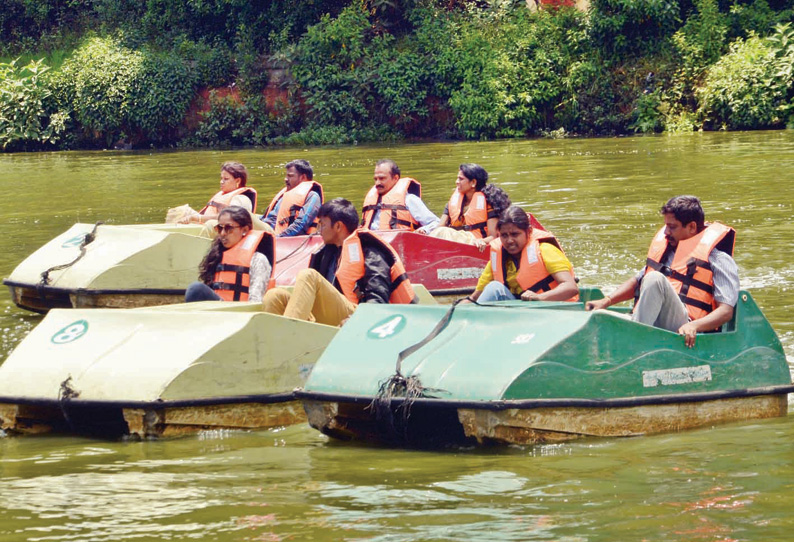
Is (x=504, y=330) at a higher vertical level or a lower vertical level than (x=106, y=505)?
higher

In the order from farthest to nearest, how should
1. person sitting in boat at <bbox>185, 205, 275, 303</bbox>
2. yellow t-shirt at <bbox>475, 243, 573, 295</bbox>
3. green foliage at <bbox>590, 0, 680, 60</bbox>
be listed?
green foliage at <bbox>590, 0, 680, 60</bbox>, person sitting in boat at <bbox>185, 205, 275, 303</bbox>, yellow t-shirt at <bbox>475, 243, 573, 295</bbox>

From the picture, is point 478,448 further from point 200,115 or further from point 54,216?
point 200,115

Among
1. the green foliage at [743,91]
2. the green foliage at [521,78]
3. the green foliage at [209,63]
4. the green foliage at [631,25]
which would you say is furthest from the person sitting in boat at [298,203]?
the green foliage at [209,63]

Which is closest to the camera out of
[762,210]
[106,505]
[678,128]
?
[106,505]

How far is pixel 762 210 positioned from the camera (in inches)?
600

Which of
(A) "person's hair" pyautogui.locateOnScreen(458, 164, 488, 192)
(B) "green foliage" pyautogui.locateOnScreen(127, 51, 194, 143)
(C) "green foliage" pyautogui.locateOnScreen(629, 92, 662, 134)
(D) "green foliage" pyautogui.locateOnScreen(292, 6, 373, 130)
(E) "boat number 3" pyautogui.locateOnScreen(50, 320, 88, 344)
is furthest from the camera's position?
(B) "green foliage" pyautogui.locateOnScreen(127, 51, 194, 143)

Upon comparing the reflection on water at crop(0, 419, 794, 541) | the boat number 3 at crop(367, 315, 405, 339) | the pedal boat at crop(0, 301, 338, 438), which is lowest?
the reflection on water at crop(0, 419, 794, 541)

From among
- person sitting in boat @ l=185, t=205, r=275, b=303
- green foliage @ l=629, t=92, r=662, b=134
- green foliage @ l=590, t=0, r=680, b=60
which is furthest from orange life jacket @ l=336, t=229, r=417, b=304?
green foliage @ l=590, t=0, r=680, b=60

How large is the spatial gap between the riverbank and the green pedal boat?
20.8 metres

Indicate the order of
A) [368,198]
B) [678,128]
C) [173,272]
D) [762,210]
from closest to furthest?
[173,272], [368,198], [762,210], [678,128]

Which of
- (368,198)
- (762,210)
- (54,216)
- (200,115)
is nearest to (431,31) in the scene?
(200,115)

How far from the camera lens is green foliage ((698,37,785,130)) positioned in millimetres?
26047

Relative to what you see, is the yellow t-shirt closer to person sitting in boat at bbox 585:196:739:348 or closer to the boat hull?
person sitting in boat at bbox 585:196:739:348

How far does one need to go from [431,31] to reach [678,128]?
732cm
